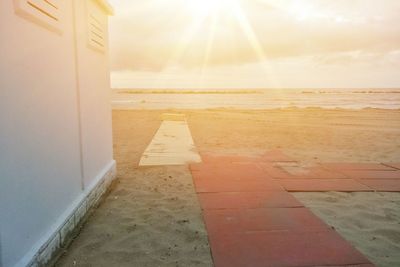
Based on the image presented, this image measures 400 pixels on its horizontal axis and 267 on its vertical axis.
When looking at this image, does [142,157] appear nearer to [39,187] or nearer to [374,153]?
[39,187]

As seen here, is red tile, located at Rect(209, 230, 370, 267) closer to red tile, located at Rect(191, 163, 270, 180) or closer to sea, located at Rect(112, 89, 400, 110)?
red tile, located at Rect(191, 163, 270, 180)

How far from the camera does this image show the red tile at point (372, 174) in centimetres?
570

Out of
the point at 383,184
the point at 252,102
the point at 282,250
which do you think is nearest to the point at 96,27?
the point at 282,250

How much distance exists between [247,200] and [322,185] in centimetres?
155

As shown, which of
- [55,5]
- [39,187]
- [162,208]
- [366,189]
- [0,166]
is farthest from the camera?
[366,189]

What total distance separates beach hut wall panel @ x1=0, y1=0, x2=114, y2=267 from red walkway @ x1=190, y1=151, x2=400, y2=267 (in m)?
1.61

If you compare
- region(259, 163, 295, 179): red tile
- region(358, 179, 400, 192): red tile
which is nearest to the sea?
region(259, 163, 295, 179): red tile

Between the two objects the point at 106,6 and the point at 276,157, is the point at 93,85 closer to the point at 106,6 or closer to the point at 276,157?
the point at 106,6

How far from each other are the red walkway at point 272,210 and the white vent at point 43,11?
2.57 meters

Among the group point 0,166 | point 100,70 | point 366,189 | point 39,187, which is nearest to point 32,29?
point 0,166

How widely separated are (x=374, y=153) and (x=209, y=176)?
16.1ft

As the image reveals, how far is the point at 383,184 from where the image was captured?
17.3 feet

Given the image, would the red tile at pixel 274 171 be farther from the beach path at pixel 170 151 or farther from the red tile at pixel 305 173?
the beach path at pixel 170 151

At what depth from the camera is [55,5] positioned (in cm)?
295
